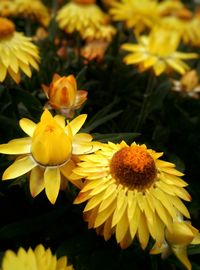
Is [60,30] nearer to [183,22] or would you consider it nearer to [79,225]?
[183,22]

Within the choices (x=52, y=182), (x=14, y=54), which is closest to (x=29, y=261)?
(x=52, y=182)

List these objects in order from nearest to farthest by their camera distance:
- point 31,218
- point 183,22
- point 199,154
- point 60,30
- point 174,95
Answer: point 31,218
point 199,154
point 174,95
point 60,30
point 183,22

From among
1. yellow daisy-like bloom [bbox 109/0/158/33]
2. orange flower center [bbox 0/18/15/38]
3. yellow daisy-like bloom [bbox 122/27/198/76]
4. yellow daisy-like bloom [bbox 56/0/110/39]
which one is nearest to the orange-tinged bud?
orange flower center [bbox 0/18/15/38]

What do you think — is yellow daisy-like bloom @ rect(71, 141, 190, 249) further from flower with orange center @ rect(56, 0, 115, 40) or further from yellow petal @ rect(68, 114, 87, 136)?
flower with orange center @ rect(56, 0, 115, 40)

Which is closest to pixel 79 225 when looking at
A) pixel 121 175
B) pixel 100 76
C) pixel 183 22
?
pixel 121 175

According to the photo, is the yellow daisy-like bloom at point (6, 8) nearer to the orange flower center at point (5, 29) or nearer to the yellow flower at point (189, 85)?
the orange flower center at point (5, 29)

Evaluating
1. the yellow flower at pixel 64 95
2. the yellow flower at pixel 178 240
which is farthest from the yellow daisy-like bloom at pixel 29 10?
the yellow flower at pixel 178 240
